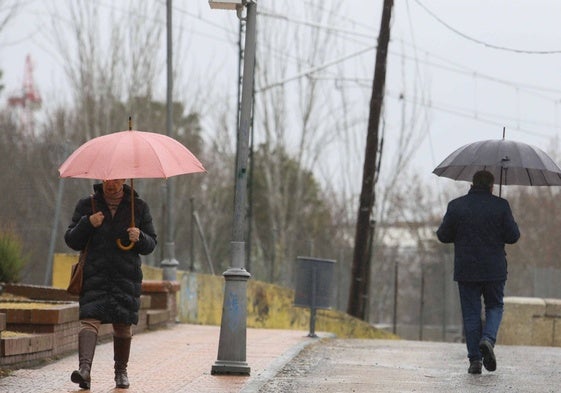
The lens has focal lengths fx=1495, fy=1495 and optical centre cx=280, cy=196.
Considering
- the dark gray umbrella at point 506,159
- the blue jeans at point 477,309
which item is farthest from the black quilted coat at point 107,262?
the dark gray umbrella at point 506,159

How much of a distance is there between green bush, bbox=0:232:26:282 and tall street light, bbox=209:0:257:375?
6.10 meters

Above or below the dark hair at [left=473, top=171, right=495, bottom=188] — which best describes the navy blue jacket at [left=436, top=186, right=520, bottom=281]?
below

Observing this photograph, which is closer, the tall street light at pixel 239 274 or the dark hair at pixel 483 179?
the tall street light at pixel 239 274

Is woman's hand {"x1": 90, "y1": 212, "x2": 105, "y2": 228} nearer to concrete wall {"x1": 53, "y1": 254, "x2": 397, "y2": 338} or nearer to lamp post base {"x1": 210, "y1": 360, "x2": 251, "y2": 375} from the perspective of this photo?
lamp post base {"x1": 210, "y1": 360, "x2": 251, "y2": 375}

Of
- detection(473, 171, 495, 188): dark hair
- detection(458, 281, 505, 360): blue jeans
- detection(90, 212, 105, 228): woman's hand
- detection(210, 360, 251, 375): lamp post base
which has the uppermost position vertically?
detection(473, 171, 495, 188): dark hair

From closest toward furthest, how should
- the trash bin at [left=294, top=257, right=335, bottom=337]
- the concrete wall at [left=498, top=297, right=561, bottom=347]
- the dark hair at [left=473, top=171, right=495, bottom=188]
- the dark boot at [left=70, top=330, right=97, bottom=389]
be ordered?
the dark boot at [left=70, top=330, right=97, bottom=389] < the dark hair at [left=473, top=171, right=495, bottom=188] < the trash bin at [left=294, top=257, right=335, bottom=337] < the concrete wall at [left=498, top=297, right=561, bottom=347]

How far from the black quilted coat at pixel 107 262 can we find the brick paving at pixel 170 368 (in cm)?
62

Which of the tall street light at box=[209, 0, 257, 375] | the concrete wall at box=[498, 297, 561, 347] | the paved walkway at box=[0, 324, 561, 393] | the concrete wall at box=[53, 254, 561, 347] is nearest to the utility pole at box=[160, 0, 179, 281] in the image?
the concrete wall at box=[53, 254, 561, 347]

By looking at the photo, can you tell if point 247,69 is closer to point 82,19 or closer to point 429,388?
point 429,388

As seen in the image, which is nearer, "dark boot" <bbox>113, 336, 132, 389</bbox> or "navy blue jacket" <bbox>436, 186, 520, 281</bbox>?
"dark boot" <bbox>113, 336, 132, 389</bbox>

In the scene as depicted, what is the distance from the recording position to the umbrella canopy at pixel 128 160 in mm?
10609

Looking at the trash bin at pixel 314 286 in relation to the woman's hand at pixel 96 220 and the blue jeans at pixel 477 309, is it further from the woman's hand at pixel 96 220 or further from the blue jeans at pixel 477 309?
the woman's hand at pixel 96 220

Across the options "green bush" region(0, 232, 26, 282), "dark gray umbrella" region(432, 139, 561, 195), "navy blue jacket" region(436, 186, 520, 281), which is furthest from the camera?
"green bush" region(0, 232, 26, 282)

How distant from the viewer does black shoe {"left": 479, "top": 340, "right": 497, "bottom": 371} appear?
13.0 metres
